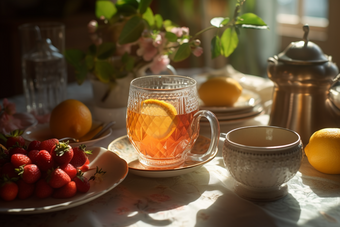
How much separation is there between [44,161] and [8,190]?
0.07m

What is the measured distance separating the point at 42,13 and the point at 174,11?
122 centimetres

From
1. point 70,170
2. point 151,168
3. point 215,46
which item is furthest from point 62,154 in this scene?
point 215,46

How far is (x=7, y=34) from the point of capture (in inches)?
111

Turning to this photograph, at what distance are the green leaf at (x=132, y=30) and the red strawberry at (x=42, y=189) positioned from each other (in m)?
0.48

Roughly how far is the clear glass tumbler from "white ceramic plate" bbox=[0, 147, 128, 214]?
0.56 m

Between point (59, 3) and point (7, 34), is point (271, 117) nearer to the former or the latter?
point (7, 34)

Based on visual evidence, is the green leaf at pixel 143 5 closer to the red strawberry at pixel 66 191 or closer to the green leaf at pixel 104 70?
the green leaf at pixel 104 70

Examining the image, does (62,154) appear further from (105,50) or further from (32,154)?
(105,50)

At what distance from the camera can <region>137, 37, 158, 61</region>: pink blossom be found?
3.21 ft

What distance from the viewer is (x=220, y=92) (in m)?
1.00

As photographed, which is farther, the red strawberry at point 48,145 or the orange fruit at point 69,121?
the orange fruit at point 69,121

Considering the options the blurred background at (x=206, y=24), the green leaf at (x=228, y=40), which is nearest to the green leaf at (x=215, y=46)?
the green leaf at (x=228, y=40)

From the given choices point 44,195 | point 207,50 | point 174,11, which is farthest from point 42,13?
point 44,195

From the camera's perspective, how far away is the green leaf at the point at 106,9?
1077 millimetres
